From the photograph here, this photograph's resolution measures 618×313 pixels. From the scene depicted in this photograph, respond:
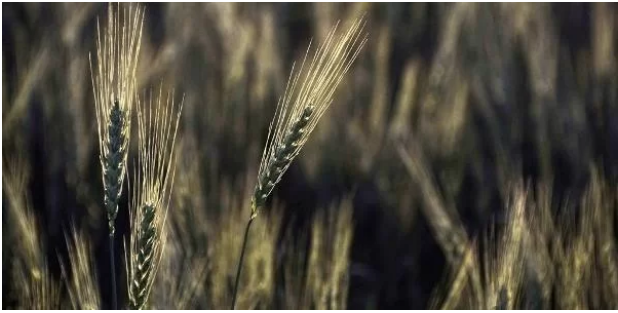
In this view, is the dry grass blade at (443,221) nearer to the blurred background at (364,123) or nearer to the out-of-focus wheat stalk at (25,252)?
the blurred background at (364,123)

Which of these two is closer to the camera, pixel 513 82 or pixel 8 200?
pixel 8 200

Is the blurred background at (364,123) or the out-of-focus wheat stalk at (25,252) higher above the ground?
the blurred background at (364,123)

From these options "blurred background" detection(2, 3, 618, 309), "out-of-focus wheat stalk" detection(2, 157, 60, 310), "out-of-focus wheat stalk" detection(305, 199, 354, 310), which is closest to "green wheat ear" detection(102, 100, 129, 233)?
"out-of-focus wheat stalk" detection(2, 157, 60, 310)

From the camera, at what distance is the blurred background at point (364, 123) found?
1.84 m

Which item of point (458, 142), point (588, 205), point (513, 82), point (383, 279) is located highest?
point (513, 82)

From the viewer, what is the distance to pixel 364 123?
2.10 m

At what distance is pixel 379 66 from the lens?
2025 mm

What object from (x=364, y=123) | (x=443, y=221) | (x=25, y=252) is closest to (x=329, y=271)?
(x=443, y=221)

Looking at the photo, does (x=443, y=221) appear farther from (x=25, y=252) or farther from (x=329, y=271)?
(x=25, y=252)

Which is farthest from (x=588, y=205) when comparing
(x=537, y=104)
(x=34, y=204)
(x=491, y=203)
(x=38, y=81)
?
(x=38, y=81)

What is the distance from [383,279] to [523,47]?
641mm

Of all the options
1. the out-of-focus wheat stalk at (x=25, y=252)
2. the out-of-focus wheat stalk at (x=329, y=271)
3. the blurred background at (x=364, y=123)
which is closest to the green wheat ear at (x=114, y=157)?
the out-of-focus wheat stalk at (x=25, y=252)

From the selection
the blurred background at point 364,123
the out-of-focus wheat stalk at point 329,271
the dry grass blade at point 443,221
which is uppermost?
the blurred background at point 364,123

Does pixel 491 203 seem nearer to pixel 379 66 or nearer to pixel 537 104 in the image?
pixel 537 104
